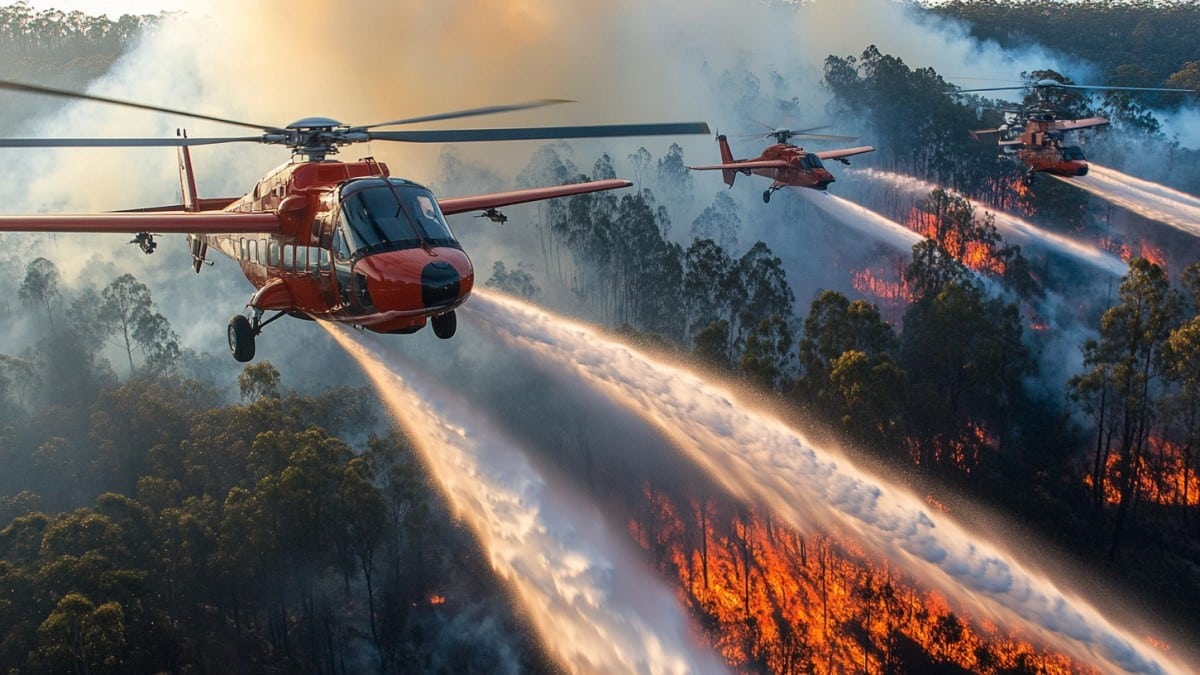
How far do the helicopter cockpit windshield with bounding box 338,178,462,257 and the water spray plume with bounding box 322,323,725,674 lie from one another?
37489 mm

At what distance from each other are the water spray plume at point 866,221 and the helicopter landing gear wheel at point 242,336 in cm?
9623

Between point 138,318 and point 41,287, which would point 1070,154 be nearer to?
point 138,318

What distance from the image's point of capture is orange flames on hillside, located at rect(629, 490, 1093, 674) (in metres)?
61.0

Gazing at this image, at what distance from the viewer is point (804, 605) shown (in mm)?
67375

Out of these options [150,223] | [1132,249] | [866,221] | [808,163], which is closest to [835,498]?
[808,163]

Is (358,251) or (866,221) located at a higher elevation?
(358,251)

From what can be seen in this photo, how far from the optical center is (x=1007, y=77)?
184 metres

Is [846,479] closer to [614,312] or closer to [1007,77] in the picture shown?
[614,312]

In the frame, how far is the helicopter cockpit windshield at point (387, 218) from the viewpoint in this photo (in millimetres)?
21391

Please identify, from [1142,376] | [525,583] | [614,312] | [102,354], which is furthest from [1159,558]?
[102,354]

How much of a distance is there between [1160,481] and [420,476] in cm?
5059

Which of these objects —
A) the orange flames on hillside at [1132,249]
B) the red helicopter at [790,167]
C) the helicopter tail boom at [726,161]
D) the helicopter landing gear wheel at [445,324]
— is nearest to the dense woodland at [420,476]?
the red helicopter at [790,167]

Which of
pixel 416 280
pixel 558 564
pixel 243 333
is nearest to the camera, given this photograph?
pixel 416 280

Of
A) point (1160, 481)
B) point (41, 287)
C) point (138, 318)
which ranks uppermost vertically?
point (41, 287)
